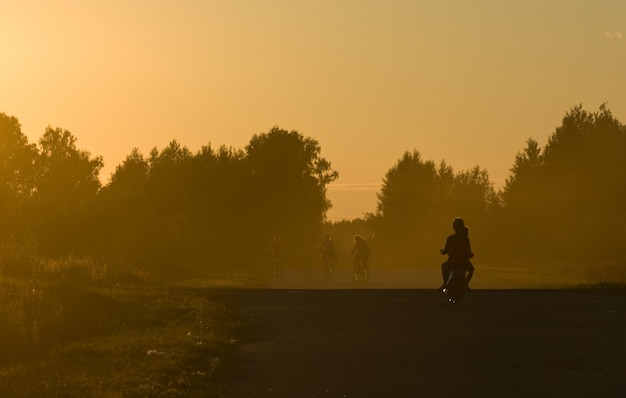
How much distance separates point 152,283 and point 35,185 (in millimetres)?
116351

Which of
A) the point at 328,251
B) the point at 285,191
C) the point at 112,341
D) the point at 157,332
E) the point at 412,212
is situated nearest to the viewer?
the point at 112,341

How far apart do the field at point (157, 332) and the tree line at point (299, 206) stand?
3437 centimetres

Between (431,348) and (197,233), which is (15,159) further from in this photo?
(431,348)

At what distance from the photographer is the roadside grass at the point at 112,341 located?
44.6 ft

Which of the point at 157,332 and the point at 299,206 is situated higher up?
the point at 299,206

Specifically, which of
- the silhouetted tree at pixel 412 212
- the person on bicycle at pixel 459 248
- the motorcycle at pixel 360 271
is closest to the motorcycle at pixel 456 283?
the person on bicycle at pixel 459 248

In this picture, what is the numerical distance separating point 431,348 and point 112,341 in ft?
18.1

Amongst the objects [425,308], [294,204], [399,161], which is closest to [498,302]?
[425,308]

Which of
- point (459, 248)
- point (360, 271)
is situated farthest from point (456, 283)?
point (360, 271)

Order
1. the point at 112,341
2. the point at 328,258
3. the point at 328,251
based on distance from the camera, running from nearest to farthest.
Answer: the point at 112,341
the point at 328,258
the point at 328,251

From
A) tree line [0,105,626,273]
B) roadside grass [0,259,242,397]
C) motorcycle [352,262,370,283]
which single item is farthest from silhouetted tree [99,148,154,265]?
roadside grass [0,259,242,397]

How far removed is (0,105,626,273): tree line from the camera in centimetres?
7125

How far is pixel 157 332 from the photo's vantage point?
67.7 feet

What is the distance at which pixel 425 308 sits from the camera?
85.9 ft
